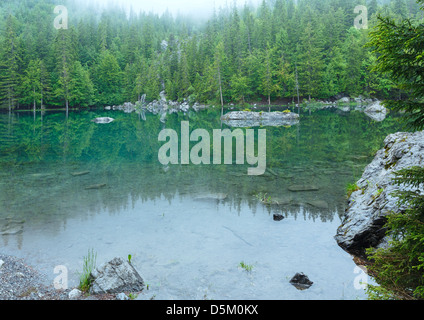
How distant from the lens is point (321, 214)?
11.4m

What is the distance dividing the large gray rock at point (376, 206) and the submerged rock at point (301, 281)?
2.32 meters

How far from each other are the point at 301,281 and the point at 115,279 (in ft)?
14.3

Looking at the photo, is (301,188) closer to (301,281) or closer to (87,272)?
(301,281)

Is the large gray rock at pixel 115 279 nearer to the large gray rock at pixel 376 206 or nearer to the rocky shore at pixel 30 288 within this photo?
the rocky shore at pixel 30 288

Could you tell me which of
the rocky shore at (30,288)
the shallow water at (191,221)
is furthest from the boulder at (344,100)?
the rocky shore at (30,288)

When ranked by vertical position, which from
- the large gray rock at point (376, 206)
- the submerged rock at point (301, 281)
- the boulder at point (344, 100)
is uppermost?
the boulder at point (344, 100)

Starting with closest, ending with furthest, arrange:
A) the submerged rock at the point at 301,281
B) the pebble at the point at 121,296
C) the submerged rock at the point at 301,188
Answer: the pebble at the point at 121,296 < the submerged rock at the point at 301,281 < the submerged rock at the point at 301,188

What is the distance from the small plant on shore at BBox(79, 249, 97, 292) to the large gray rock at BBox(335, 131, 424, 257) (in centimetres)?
706

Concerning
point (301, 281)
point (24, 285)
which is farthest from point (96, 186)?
point (301, 281)

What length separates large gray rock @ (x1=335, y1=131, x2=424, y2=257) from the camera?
8414 mm

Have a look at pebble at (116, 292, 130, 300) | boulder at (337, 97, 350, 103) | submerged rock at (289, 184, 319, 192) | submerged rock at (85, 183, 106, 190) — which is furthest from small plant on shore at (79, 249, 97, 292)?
boulder at (337, 97, 350, 103)

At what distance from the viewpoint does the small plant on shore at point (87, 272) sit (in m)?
6.80
